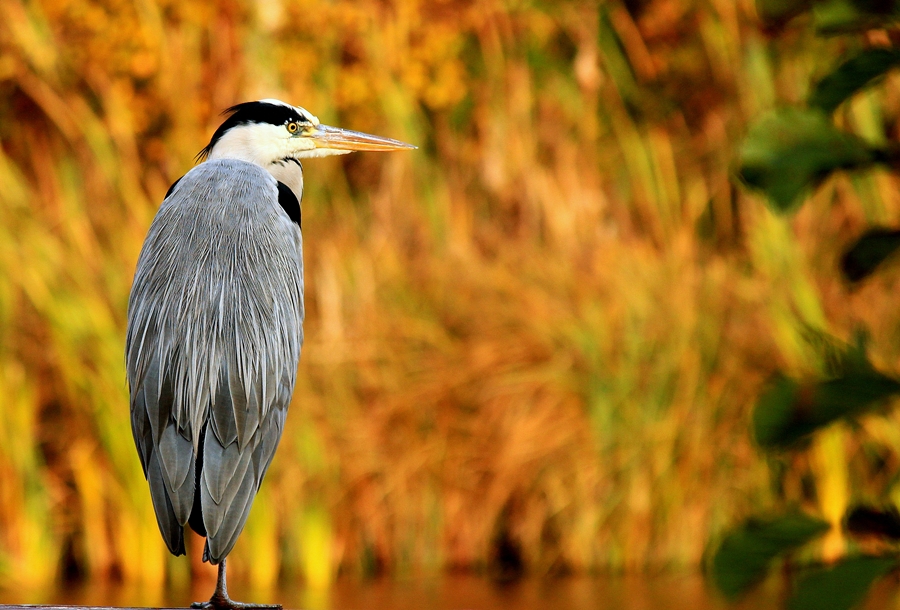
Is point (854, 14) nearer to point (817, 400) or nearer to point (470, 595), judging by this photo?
point (817, 400)

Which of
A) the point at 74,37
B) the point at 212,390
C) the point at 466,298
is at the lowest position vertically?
the point at 212,390

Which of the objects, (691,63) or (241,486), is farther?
(691,63)

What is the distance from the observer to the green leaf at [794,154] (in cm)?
237

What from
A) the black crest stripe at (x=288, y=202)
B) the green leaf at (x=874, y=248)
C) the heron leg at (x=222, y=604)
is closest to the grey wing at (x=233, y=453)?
the heron leg at (x=222, y=604)

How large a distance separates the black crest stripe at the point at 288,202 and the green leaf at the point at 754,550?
4.83 ft

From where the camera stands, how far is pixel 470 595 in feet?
18.9

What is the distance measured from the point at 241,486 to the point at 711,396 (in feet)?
13.5

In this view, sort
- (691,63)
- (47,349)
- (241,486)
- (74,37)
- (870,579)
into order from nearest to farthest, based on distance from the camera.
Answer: (870,579) → (241,486) → (47,349) → (74,37) → (691,63)

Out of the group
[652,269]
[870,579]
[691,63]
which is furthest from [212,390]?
[691,63]

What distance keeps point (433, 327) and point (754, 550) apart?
4.61m

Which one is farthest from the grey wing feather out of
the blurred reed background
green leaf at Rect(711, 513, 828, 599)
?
the blurred reed background

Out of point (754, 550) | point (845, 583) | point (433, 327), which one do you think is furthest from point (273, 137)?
point (433, 327)

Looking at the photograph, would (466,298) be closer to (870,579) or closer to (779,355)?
(779,355)

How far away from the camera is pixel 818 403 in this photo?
7.45 feet
